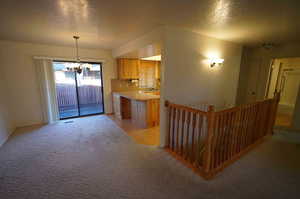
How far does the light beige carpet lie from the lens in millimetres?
1664

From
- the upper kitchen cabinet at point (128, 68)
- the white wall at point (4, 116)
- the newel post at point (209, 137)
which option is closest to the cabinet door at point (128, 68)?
the upper kitchen cabinet at point (128, 68)

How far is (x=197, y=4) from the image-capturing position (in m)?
1.61

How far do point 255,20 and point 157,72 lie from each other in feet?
13.0

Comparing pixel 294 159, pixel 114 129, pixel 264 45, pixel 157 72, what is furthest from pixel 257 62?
pixel 114 129

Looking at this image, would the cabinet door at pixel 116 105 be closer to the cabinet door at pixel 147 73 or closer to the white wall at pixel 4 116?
the cabinet door at pixel 147 73

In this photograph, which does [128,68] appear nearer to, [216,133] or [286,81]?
[216,133]

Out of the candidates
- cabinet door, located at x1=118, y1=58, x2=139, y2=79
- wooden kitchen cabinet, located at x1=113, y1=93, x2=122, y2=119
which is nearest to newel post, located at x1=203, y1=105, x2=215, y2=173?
wooden kitchen cabinet, located at x1=113, y1=93, x2=122, y2=119

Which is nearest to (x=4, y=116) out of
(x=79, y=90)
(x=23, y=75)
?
(x=23, y=75)

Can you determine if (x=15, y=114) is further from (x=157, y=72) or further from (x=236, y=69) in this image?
(x=236, y=69)

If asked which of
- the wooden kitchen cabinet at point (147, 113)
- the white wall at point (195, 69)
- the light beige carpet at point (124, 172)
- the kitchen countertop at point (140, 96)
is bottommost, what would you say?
the light beige carpet at point (124, 172)

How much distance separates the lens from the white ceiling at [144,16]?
1.62 metres

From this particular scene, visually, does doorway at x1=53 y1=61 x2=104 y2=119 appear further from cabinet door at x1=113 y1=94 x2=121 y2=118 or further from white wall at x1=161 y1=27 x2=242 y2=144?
white wall at x1=161 y1=27 x2=242 y2=144

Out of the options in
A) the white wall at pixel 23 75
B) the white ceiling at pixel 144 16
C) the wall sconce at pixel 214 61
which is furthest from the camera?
the white wall at pixel 23 75

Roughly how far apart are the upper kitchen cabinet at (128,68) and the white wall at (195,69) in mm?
2704
